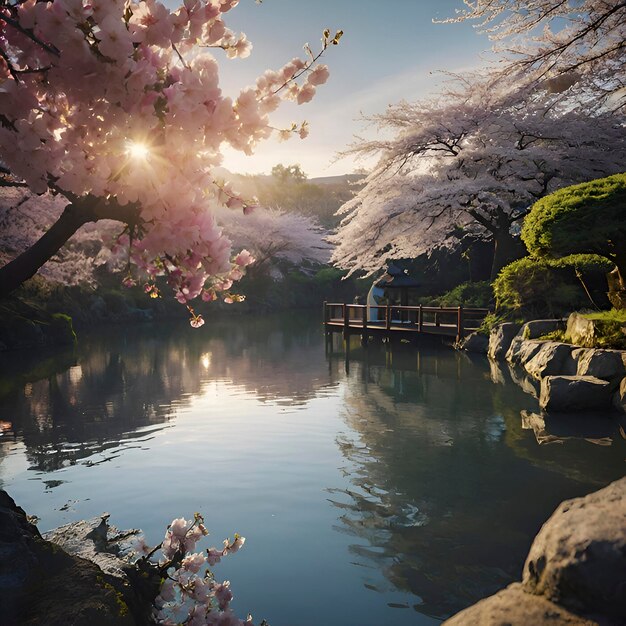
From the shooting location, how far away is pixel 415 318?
83.0ft

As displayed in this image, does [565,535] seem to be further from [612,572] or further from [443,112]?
[443,112]

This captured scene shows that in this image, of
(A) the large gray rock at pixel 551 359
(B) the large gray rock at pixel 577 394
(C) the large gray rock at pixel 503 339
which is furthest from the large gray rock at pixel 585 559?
(C) the large gray rock at pixel 503 339

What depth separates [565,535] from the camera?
2709 millimetres

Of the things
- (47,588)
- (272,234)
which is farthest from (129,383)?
(272,234)

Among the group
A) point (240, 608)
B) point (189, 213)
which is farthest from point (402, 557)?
point (189, 213)

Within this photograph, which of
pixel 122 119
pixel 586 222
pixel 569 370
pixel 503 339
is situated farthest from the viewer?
pixel 503 339

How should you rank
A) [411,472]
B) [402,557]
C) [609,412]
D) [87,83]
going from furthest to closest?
[609,412] < [411,472] < [402,557] < [87,83]

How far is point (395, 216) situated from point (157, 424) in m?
13.1

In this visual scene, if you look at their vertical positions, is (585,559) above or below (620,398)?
above

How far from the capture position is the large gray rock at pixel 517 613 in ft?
8.18

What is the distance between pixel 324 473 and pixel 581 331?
6.95m

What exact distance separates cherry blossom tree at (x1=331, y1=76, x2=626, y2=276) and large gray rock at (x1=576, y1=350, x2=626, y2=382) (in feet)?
26.9

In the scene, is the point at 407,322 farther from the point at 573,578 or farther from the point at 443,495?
the point at 573,578

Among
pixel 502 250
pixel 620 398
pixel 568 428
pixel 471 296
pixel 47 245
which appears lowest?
pixel 568 428
